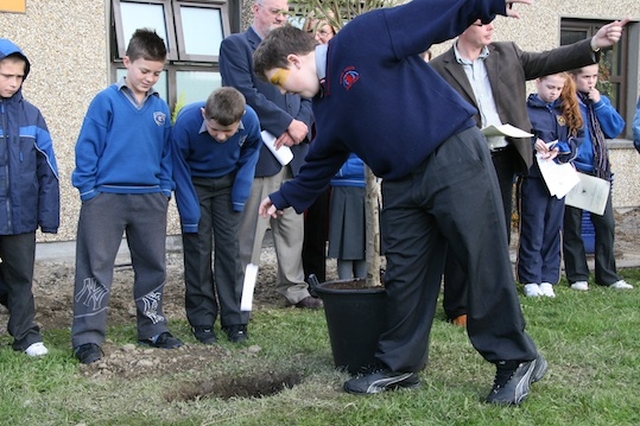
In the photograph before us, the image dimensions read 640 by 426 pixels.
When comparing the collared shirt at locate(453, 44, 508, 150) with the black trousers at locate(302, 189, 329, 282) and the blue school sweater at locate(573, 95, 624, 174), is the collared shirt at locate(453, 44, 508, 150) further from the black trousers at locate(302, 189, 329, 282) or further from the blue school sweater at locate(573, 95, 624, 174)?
the blue school sweater at locate(573, 95, 624, 174)

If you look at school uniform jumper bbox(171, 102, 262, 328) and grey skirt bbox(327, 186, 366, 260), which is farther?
grey skirt bbox(327, 186, 366, 260)

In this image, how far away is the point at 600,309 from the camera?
6562mm

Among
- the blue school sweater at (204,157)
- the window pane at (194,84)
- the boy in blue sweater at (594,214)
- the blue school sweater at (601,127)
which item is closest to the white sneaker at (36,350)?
the blue school sweater at (204,157)

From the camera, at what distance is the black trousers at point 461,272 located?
19.8ft

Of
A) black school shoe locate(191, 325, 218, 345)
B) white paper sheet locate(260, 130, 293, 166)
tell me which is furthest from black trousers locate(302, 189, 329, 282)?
black school shoe locate(191, 325, 218, 345)

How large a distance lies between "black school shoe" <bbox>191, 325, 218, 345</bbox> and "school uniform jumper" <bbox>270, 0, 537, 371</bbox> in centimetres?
157

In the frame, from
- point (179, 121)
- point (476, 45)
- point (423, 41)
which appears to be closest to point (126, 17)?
point (179, 121)

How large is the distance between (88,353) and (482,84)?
3013 millimetres

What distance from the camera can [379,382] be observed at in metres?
4.53

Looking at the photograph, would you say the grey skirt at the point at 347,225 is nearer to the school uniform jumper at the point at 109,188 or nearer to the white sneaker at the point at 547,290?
the white sneaker at the point at 547,290

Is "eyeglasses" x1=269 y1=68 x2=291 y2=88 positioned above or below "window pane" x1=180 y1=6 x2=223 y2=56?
below

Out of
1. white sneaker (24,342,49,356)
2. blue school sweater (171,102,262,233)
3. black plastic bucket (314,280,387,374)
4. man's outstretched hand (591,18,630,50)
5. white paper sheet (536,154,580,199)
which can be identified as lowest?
white sneaker (24,342,49,356)

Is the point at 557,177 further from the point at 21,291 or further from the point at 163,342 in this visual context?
the point at 21,291

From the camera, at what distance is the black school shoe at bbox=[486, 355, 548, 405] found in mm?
4320
